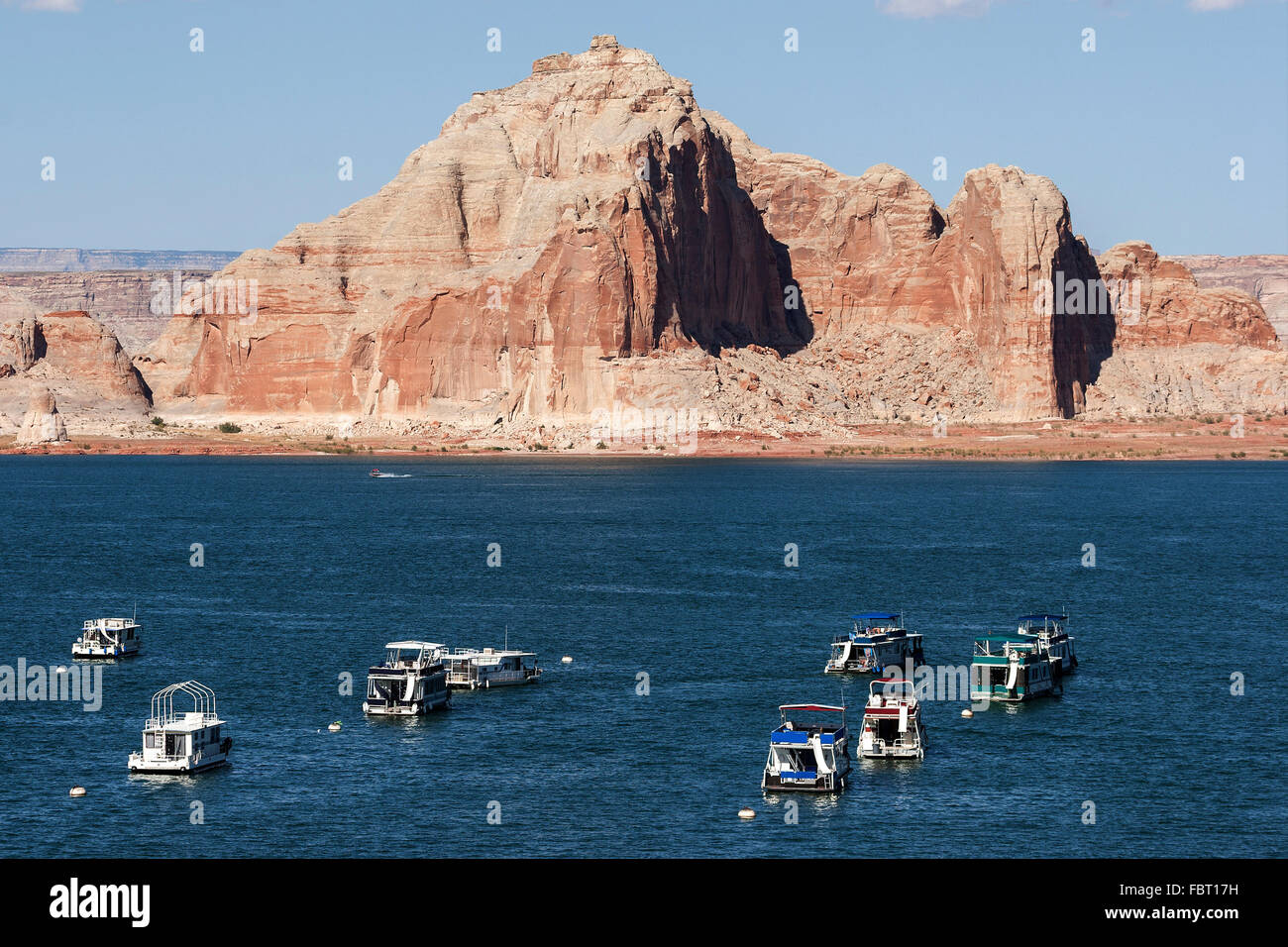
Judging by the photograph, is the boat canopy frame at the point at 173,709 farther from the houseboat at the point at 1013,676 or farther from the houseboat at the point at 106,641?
the houseboat at the point at 1013,676

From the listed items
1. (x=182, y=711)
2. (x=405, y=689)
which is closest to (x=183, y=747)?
(x=182, y=711)

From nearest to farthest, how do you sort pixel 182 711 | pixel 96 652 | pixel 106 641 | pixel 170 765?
pixel 170 765 < pixel 182 711 < pixel 96 652 < pixel 106 641

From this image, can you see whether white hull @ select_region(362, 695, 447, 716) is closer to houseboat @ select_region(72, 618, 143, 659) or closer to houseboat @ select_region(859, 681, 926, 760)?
houseboat @ select_region(859, 681, 926, 760)

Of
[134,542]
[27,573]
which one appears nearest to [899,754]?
[27,573]

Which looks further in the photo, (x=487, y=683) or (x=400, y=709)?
(x=487, y=683)

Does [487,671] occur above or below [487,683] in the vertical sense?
above

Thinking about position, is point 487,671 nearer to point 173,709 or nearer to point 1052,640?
point 173,709

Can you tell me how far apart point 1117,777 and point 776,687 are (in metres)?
17.3

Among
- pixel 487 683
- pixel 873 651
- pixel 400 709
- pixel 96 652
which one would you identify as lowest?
pixel 487 683

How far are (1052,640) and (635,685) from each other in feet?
62.3

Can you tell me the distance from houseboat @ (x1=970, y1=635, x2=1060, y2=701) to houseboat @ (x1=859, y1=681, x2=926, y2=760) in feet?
33.9

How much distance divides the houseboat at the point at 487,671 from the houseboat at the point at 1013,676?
1770cm

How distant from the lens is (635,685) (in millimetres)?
62750
